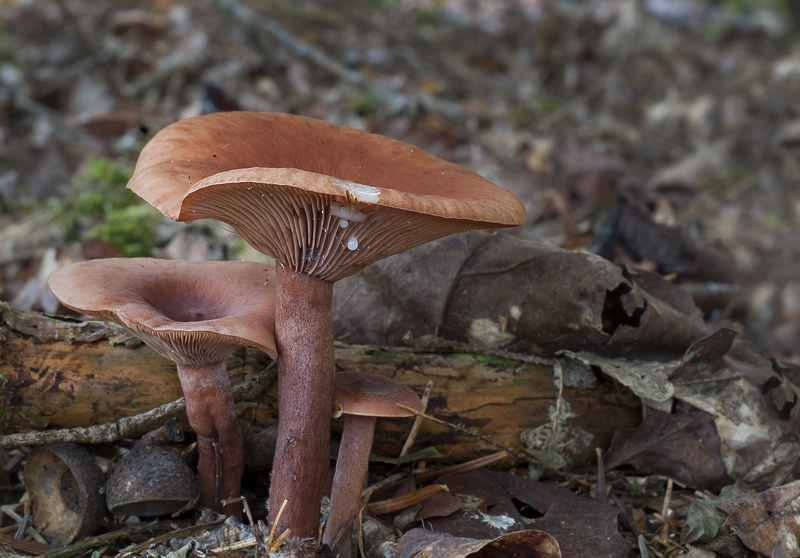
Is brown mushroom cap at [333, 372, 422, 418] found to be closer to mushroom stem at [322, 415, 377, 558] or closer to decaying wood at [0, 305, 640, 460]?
mushroom stem at [322, 415, 377, 558]

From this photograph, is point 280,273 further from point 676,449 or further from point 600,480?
point 676,449

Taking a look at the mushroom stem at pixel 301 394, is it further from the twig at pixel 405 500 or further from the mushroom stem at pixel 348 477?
the twig at pixel 405 500

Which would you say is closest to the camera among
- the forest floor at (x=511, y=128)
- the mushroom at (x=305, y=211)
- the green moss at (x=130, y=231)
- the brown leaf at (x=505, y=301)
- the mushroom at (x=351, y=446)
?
the mushroom at (x=305, y=211)

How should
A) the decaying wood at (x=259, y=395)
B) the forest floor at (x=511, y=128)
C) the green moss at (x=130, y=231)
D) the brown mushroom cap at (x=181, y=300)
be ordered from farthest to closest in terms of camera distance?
the green moss at (x=130, y=231)
the forest floor at (x=511, y=128)
the decaying wood at (x=259, y=395)
the brown mushroom cap at (x=181, y=300)

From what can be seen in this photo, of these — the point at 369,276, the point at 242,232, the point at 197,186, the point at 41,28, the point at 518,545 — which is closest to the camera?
the point at 197,186

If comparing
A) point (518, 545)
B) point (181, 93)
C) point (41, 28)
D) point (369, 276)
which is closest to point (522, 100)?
point (181, 93)

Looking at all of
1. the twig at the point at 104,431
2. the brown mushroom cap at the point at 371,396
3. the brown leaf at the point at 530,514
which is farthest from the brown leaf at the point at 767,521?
the twig at the point at 104,431

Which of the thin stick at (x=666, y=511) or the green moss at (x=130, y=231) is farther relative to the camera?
the green moss at (x=130, y=231)

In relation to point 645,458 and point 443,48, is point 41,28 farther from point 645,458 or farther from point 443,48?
point 645,458
